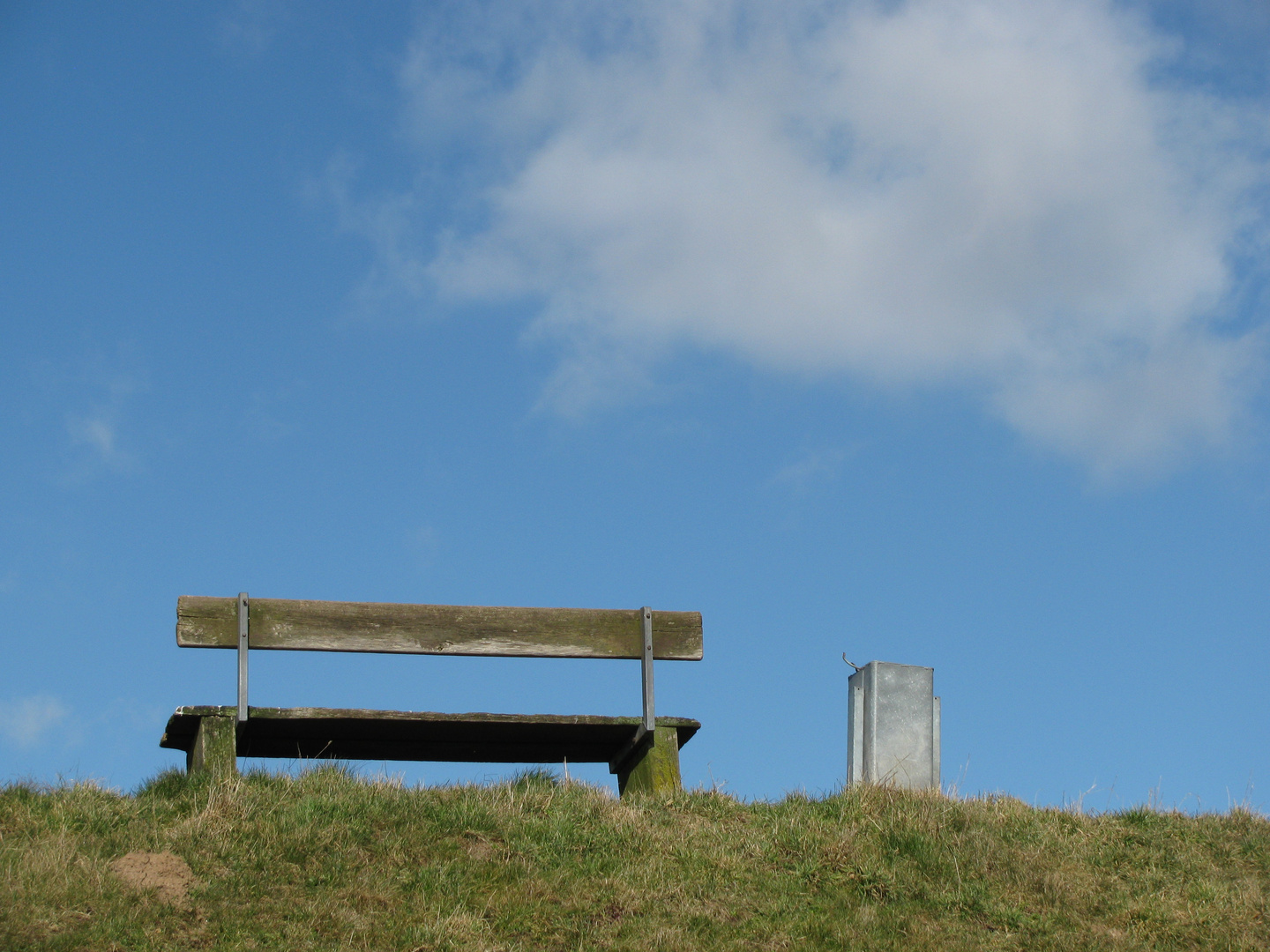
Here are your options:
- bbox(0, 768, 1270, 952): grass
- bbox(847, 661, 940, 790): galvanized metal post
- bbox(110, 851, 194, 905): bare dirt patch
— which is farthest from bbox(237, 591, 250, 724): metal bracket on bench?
bbox(847, 661, 940, 790): galvanized metal post

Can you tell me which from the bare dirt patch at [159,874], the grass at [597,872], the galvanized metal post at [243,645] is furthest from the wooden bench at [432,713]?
the bare dirt patch at [159,874]

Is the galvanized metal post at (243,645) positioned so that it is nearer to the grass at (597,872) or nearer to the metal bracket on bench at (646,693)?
the grass at (597,872)

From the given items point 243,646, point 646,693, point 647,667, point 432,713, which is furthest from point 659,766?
point 243,646

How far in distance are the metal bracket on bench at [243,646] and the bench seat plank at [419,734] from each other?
8cm

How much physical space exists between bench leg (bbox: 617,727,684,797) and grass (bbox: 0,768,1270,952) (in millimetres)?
306

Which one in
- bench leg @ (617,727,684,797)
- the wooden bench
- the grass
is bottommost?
the grass

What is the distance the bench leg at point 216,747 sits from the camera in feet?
30.0

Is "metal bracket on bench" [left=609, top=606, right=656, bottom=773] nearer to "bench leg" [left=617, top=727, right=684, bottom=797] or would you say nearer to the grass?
"bench leg" [left=617, top=727, right=684, bottom=797]

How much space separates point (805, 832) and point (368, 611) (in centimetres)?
344

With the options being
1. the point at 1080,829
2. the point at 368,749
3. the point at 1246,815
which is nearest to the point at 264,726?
the point at 368,749

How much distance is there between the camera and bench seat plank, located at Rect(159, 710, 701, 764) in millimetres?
9328

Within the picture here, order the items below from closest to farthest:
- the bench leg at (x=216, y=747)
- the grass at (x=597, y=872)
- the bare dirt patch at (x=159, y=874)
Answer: the grass at (x=597, y=872) < the bare dirt patch at (x=159, y=874) < the bench leg at (x=216, y=747)

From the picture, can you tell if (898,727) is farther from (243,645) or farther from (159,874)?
(159,874)

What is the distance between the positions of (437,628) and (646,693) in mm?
1614
